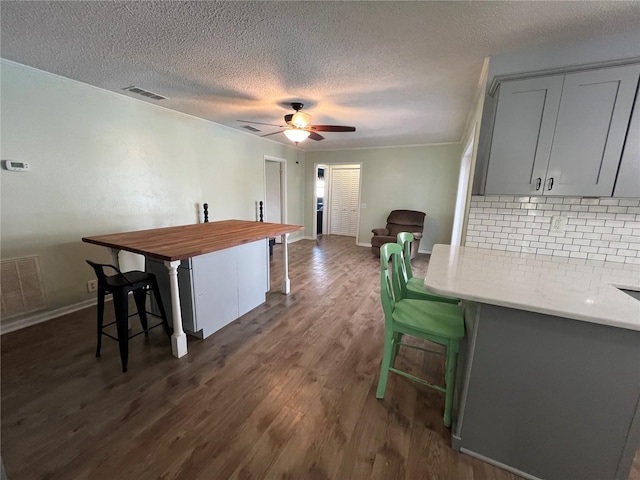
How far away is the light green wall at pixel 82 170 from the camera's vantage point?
7.77 feet

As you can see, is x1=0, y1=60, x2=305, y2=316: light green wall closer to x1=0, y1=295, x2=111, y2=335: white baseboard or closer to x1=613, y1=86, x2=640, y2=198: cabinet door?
x1=0, y1=295, x2=111, y2=335: white baseboard

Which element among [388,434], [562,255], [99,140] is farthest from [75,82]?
[562,255]

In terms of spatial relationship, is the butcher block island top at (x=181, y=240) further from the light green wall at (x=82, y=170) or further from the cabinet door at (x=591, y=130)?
the cabinet door at (x=591, y=130)

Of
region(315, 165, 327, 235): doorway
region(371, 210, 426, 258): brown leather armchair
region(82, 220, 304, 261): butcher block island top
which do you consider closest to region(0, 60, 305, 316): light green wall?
region(82, 220, 304, 261): butcher block island top

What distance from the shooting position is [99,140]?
113 inches

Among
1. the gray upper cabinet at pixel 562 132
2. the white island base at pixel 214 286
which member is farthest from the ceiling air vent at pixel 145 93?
the gray upper cabinet at pixel 562 132

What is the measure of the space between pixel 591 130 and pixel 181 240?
3.14m

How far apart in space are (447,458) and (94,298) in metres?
3.72

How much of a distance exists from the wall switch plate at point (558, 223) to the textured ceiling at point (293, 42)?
1.20 m

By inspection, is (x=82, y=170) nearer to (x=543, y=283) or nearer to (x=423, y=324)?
(x=423, y=324)

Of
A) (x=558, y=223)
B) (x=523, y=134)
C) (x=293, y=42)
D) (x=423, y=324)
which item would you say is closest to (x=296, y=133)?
(x=293, y=42)

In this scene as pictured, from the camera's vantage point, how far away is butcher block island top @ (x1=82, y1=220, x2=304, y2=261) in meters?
1.94

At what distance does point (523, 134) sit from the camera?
1838 mm

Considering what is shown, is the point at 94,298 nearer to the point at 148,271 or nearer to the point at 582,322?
the point at 148,271
